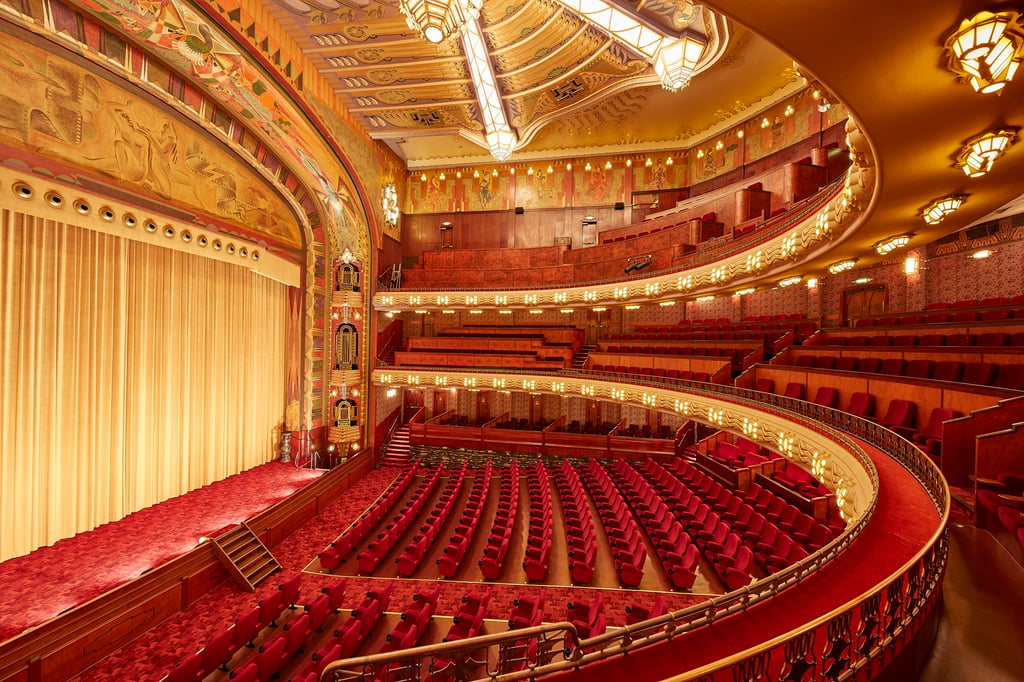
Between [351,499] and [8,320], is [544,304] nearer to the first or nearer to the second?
[351,499]

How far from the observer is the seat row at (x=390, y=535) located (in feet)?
28.4

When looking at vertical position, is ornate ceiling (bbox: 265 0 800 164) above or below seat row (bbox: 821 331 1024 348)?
above

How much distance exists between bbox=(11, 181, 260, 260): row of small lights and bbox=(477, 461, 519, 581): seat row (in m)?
9.62

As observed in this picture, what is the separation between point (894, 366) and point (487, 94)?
13.4m

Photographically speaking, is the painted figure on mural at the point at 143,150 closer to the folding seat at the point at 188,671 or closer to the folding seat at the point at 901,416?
the folding seat at the point at 188,671

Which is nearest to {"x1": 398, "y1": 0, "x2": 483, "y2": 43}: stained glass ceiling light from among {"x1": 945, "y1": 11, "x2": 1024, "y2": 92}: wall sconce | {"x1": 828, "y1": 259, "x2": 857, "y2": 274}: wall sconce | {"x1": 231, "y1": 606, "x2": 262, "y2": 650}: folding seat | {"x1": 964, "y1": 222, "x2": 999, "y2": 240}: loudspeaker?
{"x1": 945, "y1": 11, "x2": 1024, "y2": 92}: wall sconce

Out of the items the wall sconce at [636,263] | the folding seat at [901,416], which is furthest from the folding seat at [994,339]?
the wall sconce at [636,263]

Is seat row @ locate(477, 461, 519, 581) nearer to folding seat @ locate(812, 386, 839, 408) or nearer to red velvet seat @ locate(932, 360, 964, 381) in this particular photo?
folding seat @ locate(812, 386, 839, 408)

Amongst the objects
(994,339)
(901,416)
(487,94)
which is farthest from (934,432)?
(487,94)

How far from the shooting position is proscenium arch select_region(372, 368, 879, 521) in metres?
5.39

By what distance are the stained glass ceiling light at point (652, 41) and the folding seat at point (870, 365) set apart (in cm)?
854

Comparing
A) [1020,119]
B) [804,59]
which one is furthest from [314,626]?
[1020,119]

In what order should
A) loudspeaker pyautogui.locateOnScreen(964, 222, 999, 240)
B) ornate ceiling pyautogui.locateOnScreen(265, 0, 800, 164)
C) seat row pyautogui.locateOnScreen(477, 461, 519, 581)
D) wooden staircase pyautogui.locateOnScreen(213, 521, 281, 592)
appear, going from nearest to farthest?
seat row pyautogui.locateOnScreen(477, 461, 519, 581)
wooden staircase pyautogui.locateOnScreen(213, 521, 281, 592)
loudspeaker pyautogui.locateOnScreen(964, 222, 999, 240)
ornate ceiling pyautogui.locateOnScreen(265, 0, 800, 164)

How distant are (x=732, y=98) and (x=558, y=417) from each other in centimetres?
1328
